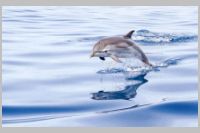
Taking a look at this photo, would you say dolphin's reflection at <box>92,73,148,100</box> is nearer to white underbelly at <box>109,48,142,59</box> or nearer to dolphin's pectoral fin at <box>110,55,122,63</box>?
dolphin's pectoral fin at <box>110,55,122,63</box>

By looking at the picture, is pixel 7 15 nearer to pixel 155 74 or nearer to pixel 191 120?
pixel 155 74

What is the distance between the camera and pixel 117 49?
9320mm

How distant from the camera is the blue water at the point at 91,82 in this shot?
7.18 meters

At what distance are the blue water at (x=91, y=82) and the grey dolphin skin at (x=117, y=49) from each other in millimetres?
300

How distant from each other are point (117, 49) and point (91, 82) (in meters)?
0.86

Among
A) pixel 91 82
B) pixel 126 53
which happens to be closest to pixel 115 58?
pixel 126 53

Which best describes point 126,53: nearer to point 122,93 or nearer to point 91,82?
point 91,82

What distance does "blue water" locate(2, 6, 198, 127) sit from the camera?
7180 millimetres

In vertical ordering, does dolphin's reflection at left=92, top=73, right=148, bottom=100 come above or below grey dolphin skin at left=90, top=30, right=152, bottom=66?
below

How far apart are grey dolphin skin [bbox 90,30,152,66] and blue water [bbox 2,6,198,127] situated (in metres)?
0.30

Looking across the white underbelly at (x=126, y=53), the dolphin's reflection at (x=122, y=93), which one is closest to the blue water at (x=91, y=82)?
the dolphin's reflection at (x=122, y=93)

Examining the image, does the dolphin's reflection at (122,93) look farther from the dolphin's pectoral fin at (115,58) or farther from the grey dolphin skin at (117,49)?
the grey dolphin skin at (117,49)

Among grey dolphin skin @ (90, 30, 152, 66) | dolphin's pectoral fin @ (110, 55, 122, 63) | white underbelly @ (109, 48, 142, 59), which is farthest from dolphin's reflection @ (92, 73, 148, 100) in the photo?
white underbelly @ (109, 48, 142, 59)

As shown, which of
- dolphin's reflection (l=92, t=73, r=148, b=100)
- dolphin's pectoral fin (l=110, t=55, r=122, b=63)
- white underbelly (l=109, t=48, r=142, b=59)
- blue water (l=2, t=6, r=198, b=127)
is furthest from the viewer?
white underbelly (l=109, t=48, r=142, b=59)
